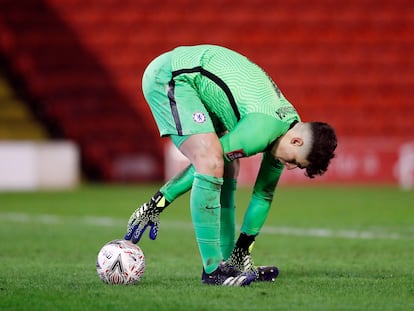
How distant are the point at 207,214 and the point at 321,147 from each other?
70 centimetres

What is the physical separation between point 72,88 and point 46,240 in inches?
499

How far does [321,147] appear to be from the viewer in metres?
5.37

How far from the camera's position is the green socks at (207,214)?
5387mm

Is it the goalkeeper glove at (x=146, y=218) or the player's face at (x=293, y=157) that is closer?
the player's face at (x=293, y=157)

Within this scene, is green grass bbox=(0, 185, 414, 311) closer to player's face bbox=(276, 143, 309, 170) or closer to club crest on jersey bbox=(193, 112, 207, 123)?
player's face bbox=(276, 143, 309, 170)

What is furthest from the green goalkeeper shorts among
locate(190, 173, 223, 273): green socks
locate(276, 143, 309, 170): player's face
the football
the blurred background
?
the blurred background

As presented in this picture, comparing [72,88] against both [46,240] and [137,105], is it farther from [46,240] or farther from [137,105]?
[46,240]

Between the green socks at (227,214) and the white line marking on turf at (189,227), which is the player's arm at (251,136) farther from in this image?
the white line marking on turf at (189,227)

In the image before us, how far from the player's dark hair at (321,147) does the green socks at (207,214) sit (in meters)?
0.50

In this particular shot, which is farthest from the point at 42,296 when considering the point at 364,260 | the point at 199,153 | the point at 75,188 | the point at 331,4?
the point at 331,4

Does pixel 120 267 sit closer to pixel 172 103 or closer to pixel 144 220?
pixel 144 220

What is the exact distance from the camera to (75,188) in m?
18.3

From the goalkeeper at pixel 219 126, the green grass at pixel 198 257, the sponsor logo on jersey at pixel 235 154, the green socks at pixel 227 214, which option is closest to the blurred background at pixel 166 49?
the green grass at pixel 198 257

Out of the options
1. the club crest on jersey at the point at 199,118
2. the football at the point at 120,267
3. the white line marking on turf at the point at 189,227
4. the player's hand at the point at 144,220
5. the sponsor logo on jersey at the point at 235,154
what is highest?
the club crest on jersey at the point at 199,118
